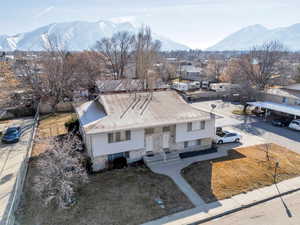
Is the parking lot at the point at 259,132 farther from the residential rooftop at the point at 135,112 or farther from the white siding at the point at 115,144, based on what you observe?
the white siding at the point at 115,144

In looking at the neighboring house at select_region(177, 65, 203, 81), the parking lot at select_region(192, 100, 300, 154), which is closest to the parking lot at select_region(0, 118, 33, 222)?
the parking lot at select_region(192, 100, 300, 154)

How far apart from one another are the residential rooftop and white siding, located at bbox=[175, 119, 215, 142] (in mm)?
853

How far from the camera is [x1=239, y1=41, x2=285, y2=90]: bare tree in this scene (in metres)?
38.5

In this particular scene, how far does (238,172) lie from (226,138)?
5.93 m

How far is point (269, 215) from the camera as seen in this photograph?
11.1 m

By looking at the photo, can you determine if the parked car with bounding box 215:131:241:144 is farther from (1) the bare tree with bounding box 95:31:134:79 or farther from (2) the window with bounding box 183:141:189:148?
(1) the bare tree with bounding box 95:31:134:79

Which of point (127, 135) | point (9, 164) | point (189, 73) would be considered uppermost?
point (189, 73)

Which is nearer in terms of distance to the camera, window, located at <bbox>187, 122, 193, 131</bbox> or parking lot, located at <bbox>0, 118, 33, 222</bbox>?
parking lot, located at <bbox>0, 118, 33, 222</bbox>

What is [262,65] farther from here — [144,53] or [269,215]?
[269,215]

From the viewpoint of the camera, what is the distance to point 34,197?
12.5 m

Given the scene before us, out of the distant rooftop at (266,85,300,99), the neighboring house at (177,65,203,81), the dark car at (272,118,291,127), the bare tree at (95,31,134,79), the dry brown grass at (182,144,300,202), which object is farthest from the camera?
the neighboring house at (177,65,203,81)

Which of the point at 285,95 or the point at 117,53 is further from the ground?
the point at 117,53

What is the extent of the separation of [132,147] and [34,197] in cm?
721

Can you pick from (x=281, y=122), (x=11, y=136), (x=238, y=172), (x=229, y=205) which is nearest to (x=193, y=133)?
(x=238, y=172)
